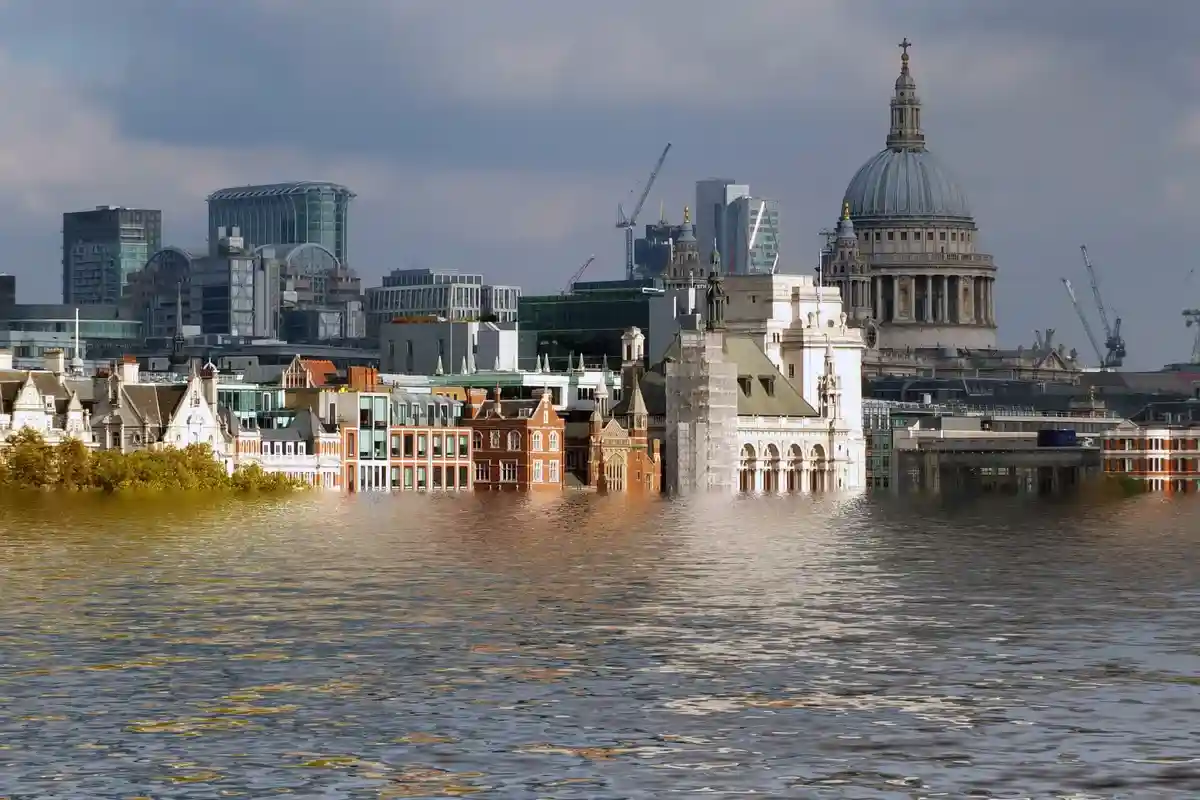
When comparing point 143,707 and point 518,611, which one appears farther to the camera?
point 518,611

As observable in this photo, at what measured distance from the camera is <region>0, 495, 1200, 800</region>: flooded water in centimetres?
5972

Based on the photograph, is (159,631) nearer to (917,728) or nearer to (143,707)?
(143,707)

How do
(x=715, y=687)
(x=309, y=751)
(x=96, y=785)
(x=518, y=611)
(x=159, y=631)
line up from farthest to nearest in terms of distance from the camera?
(x=518, y=611), (x=159, y=631), (x=715, y=687), (x=309, y=751), (x=96, y=785)

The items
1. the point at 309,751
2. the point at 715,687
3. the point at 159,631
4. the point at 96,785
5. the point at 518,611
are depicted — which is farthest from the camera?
the point at 518,611

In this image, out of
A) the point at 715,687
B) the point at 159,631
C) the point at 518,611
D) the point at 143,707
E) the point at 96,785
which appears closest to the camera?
the point at 96,785

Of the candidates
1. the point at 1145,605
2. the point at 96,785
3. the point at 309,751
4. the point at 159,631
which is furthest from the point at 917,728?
the point at 1145,605

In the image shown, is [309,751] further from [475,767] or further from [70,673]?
[70,673]

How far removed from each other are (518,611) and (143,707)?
28.0 metres

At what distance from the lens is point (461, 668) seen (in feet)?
251

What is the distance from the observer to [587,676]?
75000mm

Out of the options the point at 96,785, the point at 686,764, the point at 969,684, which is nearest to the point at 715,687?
the point at 969,684

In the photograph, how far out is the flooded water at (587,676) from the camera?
59.7 metres

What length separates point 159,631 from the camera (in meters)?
85.8

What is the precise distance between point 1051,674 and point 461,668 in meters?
13.9
